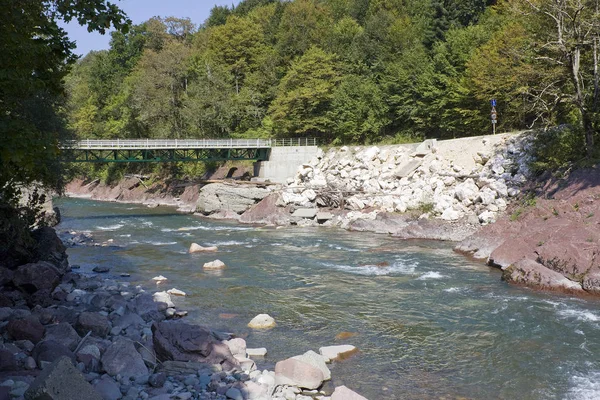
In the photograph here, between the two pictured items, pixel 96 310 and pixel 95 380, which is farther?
pixel 96 310

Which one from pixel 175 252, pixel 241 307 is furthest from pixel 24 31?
pixel 175 252

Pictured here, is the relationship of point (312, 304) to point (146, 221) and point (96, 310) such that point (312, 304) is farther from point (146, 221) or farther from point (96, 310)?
point (146, 221)

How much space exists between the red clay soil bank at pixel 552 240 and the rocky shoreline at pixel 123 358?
8.72 metres

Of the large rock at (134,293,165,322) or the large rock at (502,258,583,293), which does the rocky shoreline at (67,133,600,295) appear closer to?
the large rock at (502,258,583,293)

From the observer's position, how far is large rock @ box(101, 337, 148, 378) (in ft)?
32.4

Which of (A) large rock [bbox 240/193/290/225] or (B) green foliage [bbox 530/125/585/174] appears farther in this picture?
(A) large rock [bbox 240/193/290/225]

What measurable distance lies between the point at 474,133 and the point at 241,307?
32.5 meters

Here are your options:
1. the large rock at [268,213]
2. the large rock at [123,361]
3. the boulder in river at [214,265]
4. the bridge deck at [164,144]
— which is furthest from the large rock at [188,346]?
the bridge deck at [164,144]

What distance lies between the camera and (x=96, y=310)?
14383mm

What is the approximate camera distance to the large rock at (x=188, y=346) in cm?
1116

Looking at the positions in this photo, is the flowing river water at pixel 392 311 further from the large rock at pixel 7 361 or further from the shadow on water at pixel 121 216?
the shadow on water at pixel 121 216

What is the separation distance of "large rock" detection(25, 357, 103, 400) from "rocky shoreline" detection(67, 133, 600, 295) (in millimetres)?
14865

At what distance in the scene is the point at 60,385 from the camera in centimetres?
687

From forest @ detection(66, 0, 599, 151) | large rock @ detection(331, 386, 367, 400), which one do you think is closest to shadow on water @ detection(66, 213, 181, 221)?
forest @ detection(66, 0, 599, 151)
